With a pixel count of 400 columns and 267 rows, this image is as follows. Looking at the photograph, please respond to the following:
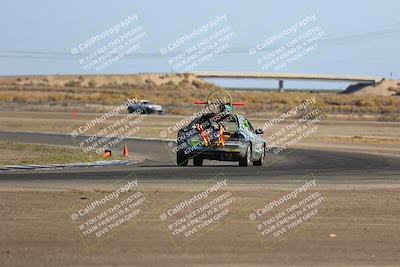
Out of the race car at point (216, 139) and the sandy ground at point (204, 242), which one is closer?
the sandy ground at point (204, 242)

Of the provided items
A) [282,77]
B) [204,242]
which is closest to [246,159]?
[204,242]

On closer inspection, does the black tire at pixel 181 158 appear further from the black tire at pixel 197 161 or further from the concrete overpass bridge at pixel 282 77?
the concrete overpass bridge at pixel 282 77

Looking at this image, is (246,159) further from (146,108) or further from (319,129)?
(146,108)

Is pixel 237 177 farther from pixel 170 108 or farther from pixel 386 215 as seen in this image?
→ pixel 170 108

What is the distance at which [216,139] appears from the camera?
24.5m

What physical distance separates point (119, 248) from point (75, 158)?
16537mm

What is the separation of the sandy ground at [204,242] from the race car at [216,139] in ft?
29.6

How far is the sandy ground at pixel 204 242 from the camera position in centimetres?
1066

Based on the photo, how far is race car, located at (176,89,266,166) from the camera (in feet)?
80.2

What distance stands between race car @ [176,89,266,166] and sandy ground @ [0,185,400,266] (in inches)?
355

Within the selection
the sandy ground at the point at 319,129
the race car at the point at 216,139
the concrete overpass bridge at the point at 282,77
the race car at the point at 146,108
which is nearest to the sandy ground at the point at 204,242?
the race car at the point at 216,139

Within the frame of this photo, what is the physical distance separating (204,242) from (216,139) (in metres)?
12.7

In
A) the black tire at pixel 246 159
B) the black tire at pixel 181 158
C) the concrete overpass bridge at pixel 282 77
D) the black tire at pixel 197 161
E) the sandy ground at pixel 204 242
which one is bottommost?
the concrete overpass bridge at pixel 282 77

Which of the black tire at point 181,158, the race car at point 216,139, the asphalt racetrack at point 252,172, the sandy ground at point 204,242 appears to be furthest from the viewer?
the black tire at point 181,158
